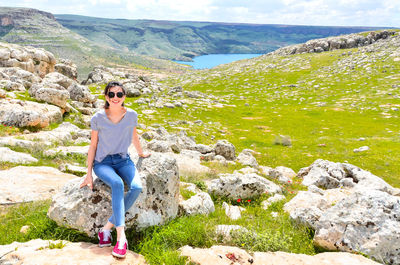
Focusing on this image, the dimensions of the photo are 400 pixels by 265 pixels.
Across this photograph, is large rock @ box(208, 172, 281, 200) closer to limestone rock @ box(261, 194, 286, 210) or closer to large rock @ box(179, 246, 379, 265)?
limestone rock @ box(261, 194, 286, 210)

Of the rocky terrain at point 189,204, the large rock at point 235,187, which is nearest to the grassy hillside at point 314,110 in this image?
the rocky terrain at point 189,204

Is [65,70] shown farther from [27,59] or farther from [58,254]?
[58,254]

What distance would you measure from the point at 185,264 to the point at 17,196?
23.3ft

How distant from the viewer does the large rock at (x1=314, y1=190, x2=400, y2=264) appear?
270 inches

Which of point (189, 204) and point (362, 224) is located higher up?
point (362, 224)

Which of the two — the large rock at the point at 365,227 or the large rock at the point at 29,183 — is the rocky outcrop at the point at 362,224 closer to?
the large rock at the point at 365,227

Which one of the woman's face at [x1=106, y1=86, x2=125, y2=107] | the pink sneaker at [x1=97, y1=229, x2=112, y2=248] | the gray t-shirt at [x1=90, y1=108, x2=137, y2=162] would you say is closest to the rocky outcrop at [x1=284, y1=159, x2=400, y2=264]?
the pink sneaker at [x1=97, y1=229, x2=112, y2=248]

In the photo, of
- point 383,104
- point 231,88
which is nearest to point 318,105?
point 383,104

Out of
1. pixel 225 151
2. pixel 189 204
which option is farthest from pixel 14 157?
pixel 225 151

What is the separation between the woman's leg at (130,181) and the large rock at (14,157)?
8.34m

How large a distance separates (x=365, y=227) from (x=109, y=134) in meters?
8.06

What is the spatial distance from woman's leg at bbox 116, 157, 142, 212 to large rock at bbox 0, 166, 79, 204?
4016 millimetres

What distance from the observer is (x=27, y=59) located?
2088 inches

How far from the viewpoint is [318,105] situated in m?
77.6
